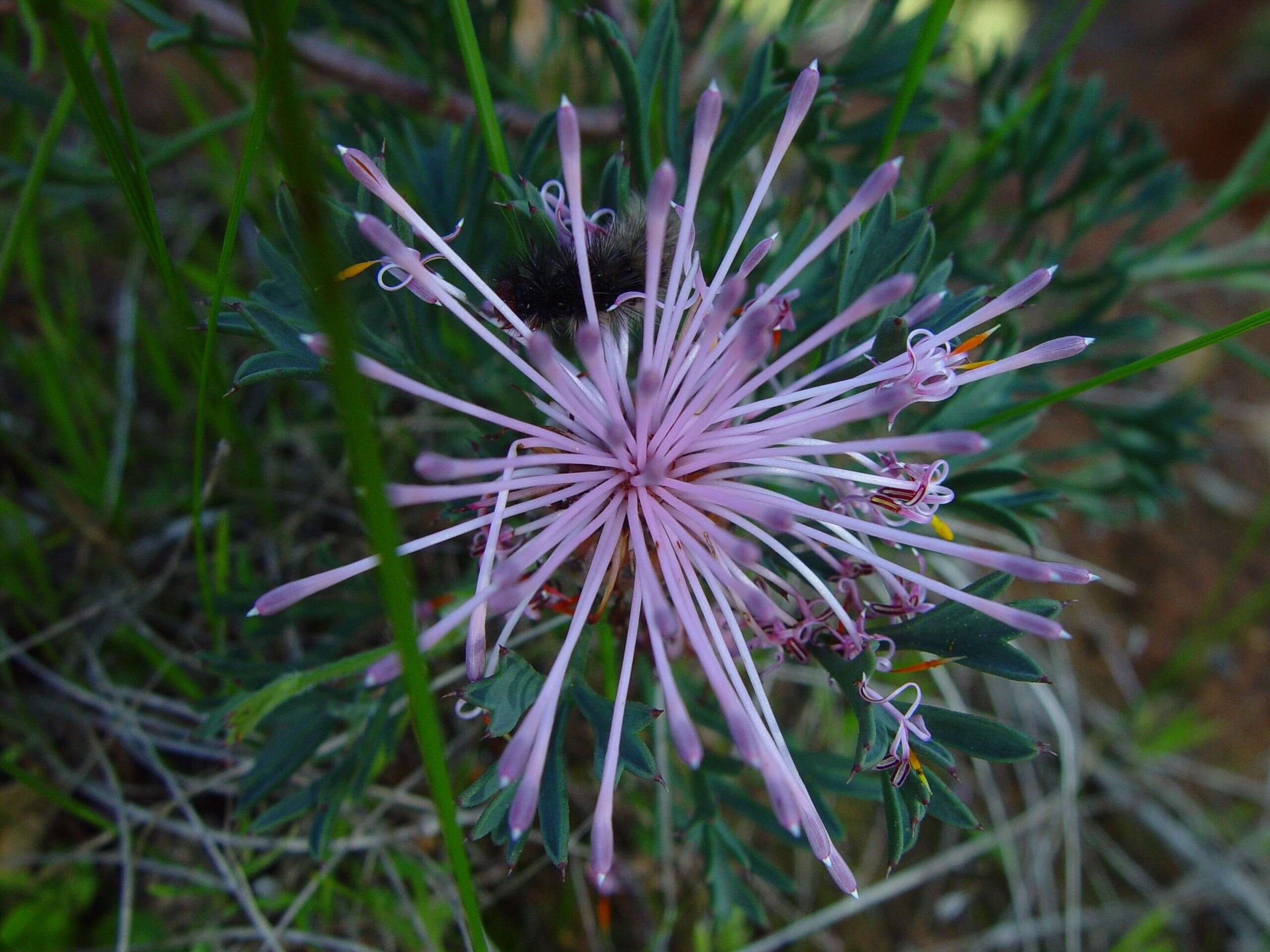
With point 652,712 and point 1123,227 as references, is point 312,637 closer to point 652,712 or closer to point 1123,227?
point 652,712

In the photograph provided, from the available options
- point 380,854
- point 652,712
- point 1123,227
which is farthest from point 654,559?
point 1123,227

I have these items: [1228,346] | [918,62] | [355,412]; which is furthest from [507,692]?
[1228,346]

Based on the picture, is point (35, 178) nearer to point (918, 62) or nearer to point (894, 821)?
point (918, 62)

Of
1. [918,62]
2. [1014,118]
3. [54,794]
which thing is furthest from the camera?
[1014,118]

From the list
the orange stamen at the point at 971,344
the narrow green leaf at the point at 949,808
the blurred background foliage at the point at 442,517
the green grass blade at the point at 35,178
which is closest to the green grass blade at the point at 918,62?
the blurred background foliage at the point at 442,517

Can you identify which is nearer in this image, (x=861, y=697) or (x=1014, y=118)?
(x=861, y=697)

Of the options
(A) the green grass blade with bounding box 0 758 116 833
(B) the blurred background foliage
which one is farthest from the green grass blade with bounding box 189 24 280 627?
(A) the green grass blade with bounding box 0 758 116 833
